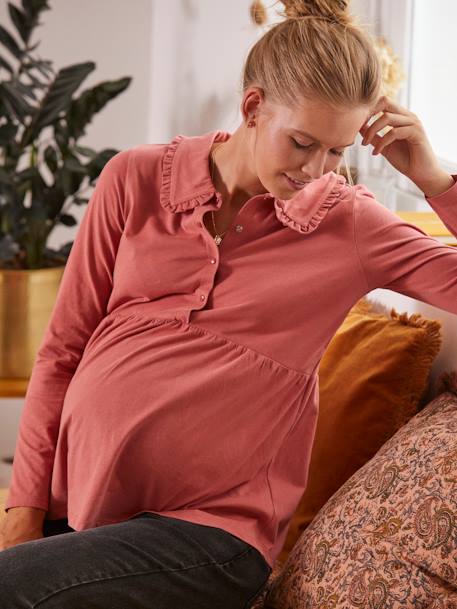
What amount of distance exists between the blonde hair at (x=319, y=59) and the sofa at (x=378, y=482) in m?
0.51

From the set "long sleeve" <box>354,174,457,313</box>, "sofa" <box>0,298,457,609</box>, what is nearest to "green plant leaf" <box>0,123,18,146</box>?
"sofa" <box>0,298,457,609</box>

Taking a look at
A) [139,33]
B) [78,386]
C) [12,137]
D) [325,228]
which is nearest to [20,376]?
[12,137]

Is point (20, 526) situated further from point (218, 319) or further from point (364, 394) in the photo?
point (364, 394)

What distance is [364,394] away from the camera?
70.3 inches

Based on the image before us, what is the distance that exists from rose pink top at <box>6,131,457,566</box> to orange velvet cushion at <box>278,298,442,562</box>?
187mm

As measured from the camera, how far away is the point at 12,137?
2.87 meters

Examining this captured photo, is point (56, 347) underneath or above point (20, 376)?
above

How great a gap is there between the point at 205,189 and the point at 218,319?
0.69ft

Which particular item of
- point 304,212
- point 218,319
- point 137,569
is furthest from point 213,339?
point 137,569

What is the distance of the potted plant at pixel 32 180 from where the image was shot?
9.24 ft

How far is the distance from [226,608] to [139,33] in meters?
2.12

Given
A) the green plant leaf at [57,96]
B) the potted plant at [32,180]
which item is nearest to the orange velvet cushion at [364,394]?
the potted plant at [32,180]

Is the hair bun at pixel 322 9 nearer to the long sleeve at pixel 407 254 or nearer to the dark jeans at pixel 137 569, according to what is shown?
the long sleeve at pixel 407 254

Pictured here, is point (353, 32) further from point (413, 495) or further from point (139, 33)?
point (139, 33)
